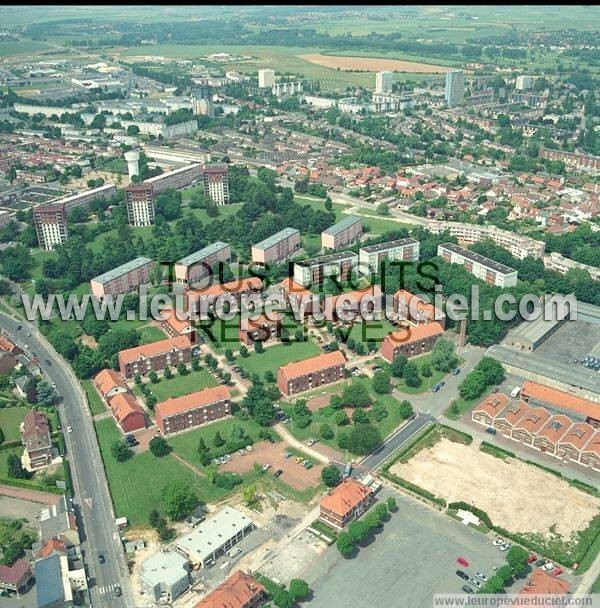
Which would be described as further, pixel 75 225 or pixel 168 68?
pixel 168 68

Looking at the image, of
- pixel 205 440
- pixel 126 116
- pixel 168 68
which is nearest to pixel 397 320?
pixel 205 440

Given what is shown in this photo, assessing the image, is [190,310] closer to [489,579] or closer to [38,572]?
[38,572]

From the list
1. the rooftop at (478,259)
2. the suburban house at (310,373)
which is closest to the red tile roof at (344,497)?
the suburban house at (310,373)

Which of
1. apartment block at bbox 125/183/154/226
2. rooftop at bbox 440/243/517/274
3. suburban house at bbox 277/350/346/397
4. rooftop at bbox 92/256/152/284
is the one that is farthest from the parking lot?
apartment block at bbox 125/183/154/226

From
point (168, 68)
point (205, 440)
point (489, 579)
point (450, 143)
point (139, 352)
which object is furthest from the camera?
point (168, 68)

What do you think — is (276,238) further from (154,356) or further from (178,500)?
(178,500)

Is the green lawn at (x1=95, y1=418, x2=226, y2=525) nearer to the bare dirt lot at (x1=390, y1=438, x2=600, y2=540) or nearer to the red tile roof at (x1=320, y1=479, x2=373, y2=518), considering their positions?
the red tile roof at (x1=320, y1=479, x2=373, y2=518)
